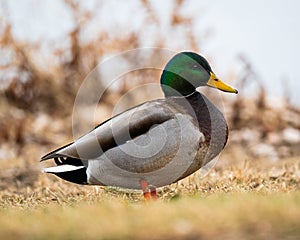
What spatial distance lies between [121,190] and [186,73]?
101 centimetres

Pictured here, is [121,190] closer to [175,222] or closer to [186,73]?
[186,73]

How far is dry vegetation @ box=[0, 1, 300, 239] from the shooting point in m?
2.93

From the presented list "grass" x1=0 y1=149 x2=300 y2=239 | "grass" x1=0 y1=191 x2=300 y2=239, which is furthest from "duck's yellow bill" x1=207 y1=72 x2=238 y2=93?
"grass" x1=0 y1=191 x2=300 y2=239

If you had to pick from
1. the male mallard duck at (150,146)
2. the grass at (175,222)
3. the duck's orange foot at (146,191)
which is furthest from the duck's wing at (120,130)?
the grass at (175,222)

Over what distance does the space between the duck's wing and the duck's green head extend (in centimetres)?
40

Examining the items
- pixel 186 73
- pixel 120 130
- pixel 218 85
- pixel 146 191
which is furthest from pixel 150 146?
pixel 218 85

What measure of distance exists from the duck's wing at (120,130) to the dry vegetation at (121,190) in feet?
1.16

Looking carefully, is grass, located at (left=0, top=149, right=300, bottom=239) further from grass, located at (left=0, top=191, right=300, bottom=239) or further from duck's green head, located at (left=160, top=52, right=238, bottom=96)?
duck's green head, located at (left=160, top=52, right=238, bottom=96)

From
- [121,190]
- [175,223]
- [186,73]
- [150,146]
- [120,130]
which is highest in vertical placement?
[186,73]

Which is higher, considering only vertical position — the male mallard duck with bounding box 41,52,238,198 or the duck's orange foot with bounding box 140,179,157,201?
the male mallard duck with bounding box 41,52,238,198

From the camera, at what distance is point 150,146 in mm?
4148

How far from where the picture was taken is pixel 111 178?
438cm

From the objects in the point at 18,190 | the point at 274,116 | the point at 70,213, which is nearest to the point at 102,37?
the point at 274,116

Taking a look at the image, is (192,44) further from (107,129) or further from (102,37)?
(107,129)
